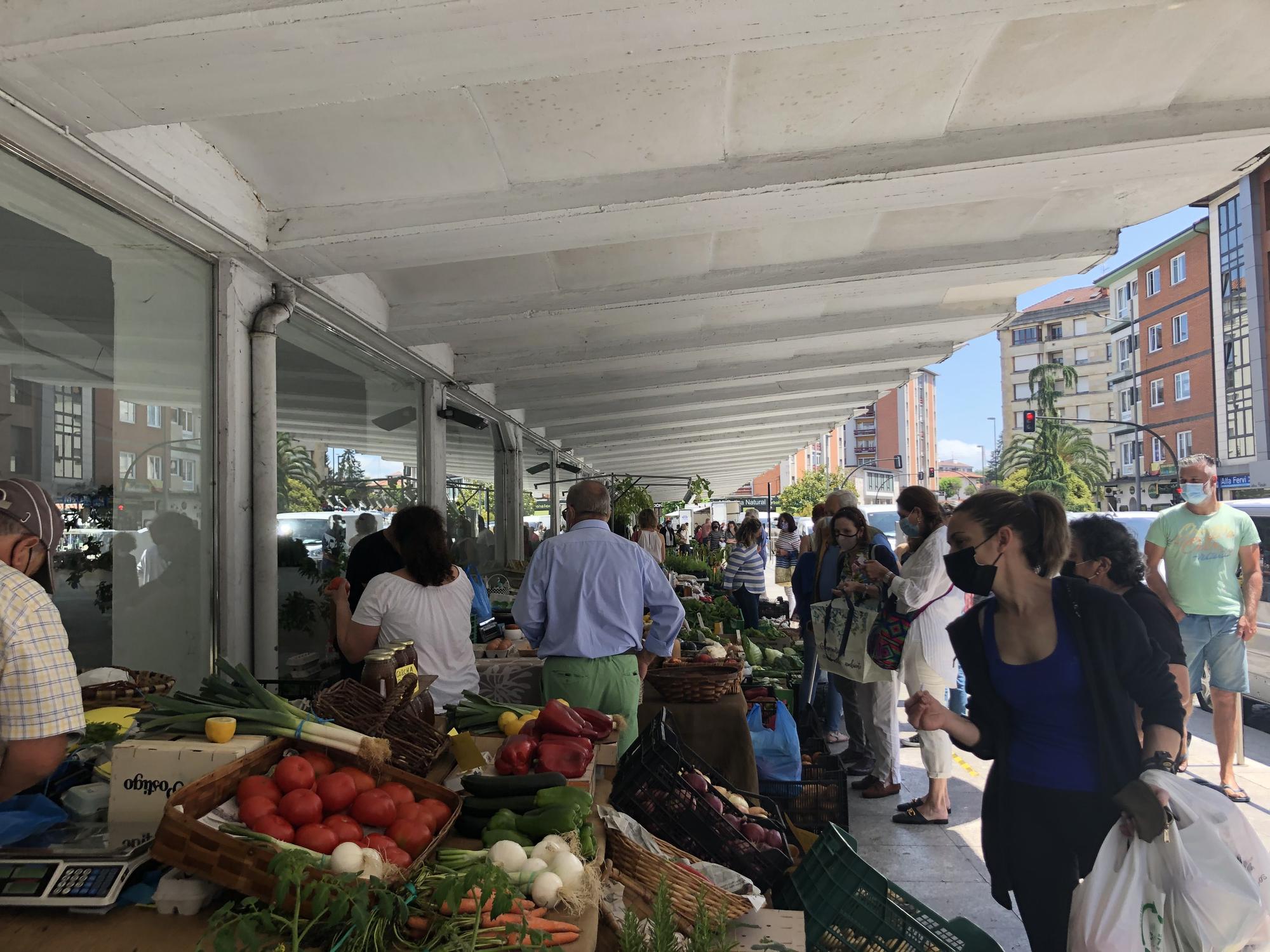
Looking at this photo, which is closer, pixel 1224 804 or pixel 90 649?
pixel 1224 804

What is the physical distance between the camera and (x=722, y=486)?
136 ft

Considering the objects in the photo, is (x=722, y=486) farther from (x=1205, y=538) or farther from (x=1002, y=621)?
(x=1002, y=621)

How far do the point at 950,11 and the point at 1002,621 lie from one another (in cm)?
200

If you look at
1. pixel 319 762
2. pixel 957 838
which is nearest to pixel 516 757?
pixel 319 762

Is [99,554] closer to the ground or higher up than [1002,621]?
higher up

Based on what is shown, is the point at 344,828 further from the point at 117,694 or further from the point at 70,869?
the point at 117,694

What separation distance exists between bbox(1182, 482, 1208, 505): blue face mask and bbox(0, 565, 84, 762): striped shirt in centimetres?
627

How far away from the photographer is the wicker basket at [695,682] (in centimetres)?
475

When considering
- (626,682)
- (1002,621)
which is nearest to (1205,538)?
(1002,621)

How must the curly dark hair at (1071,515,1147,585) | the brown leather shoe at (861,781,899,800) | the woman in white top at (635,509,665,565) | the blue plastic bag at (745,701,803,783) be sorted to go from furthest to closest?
the woman in white top at (635,509,665,565) → the brown leather shoe at (861,781,899,800) → the blue plastic bag at (745,701,803,783) → the curly dark hair at (1071,515,1147,585)

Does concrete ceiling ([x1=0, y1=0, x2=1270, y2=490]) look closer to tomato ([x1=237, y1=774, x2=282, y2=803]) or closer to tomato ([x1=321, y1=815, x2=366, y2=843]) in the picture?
tomato ([x1=237, y1=774, x2=282, y2=803])

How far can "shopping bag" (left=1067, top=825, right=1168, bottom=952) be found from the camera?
2.40m

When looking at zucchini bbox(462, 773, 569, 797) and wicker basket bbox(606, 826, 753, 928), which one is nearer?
wicker basket bbox(606, 826, 753, 928)

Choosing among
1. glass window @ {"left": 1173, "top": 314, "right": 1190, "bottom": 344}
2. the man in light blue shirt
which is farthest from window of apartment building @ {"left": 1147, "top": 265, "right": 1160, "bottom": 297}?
the man in light blue shirt
